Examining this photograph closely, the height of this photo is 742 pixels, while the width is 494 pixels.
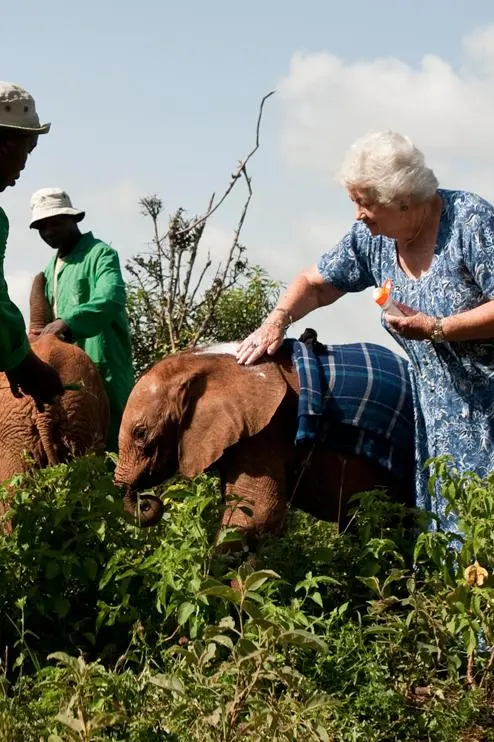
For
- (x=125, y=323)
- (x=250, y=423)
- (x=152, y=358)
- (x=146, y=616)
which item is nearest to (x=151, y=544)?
(x=146, y=616)

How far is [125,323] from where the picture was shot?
8766mm

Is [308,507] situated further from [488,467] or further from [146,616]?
[146,616]

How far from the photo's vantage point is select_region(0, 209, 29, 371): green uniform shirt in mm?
5547

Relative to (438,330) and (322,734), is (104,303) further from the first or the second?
(322,734)

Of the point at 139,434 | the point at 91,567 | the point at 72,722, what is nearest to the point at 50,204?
the point at 139,434

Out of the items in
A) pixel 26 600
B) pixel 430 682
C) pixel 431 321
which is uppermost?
pixel 431 321

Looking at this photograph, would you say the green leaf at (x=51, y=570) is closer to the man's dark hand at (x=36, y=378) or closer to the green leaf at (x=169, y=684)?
the man's dark hand at (x=36, y=378)

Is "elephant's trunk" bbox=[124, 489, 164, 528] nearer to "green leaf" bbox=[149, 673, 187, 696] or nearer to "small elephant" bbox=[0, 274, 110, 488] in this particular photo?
"small elephant" bbox=[0, 274, 110, 488]

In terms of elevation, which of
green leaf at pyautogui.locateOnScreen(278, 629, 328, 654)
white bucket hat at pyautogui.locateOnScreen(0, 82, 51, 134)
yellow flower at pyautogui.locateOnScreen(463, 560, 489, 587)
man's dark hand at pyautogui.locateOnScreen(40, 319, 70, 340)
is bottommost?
green leaf at pyautogui.locateOnScreen(278, 629, 328, 654)

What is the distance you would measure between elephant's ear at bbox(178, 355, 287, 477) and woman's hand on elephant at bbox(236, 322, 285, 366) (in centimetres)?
4

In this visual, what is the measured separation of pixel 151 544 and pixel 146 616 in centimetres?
38

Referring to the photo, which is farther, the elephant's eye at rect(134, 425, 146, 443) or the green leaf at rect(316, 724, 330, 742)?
the elephant's eye at rect(134, 425, 146, 443)

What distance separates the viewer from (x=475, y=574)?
4.80 meters

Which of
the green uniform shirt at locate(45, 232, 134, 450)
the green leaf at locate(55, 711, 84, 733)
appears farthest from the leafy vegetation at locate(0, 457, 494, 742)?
the green uniform shirt at locate(45, 232, 134, 450)
